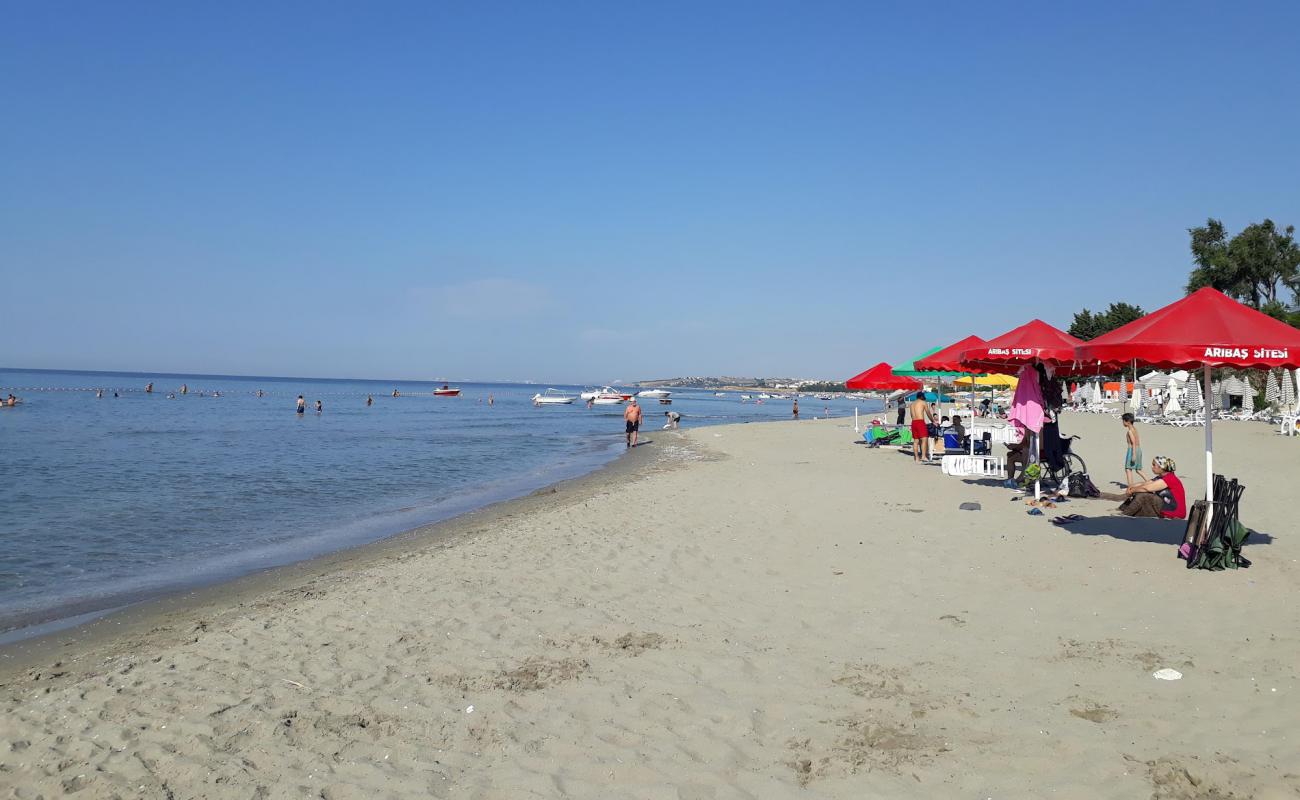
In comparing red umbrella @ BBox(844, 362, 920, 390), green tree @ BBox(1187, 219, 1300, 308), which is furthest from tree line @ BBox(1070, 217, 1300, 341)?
red umbrella @ BBox(844, 362, 920, 390)

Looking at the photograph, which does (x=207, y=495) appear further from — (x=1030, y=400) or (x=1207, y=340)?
(x=1207, y=340)

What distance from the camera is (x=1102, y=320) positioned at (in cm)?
6519

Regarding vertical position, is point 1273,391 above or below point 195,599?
above

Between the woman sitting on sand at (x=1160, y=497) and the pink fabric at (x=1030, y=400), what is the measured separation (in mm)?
2030

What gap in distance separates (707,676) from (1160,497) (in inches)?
290

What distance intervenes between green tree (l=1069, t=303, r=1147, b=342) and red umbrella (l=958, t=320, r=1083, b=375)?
5784 centimetres

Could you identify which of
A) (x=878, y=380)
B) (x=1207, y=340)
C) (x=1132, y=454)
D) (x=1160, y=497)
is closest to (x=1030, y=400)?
(x=1132, y=454)

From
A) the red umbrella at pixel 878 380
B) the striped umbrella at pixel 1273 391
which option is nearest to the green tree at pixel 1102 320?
the striped umbrella at pixel 1273 391

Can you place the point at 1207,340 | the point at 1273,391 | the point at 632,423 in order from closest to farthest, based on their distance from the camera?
the point at 1207,340
the point at 632,423
the point at 1273,391

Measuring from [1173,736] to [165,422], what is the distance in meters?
47.6

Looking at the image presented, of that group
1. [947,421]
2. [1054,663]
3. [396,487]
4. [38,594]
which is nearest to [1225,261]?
[947,421]

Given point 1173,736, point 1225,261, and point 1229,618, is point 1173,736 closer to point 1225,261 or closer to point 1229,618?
point 1229,618

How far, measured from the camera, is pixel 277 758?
3961 millimetres

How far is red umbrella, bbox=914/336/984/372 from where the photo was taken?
13.7 metres
